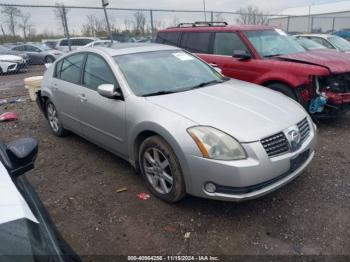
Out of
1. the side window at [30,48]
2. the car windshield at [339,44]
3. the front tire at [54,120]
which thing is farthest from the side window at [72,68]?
the side window at [30,48]

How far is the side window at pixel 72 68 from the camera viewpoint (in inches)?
184

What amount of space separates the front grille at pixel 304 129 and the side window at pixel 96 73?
84.2 inches

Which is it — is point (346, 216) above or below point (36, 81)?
below

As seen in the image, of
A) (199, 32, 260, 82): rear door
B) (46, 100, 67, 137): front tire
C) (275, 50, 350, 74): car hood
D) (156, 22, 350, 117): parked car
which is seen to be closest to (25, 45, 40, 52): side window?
(156, 22, 350, 117): parked car

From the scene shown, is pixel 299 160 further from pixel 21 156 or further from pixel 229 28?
pixel 229 28

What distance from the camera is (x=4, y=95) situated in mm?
10211

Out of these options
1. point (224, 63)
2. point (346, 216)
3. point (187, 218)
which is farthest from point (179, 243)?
point (224, 63)

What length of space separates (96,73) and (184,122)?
178 centimetres

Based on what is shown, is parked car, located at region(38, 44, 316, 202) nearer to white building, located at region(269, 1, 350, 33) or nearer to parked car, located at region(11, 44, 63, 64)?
parked car, located at region(11, 44, 63, 64)

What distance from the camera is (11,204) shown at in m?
1.59

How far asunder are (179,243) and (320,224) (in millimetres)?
1345

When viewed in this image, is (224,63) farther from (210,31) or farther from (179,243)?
(179,243)

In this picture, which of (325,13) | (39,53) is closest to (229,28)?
(39,53)

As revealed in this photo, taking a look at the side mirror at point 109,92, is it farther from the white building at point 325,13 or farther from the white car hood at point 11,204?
the white building at point 325,13
